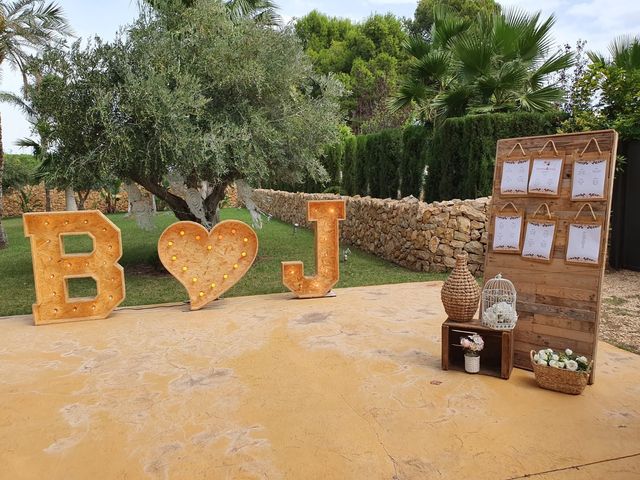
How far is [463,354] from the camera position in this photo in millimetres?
4145

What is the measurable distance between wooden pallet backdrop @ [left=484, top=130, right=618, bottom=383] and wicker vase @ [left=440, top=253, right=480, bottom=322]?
1.12 ft

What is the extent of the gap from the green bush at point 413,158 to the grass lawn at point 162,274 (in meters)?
2.47

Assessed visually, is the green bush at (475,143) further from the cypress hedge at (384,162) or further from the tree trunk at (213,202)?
the tree trunk at (213,202)

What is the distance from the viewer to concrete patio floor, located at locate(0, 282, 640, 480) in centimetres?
269

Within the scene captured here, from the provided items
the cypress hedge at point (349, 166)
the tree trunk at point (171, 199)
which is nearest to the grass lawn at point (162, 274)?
the tree trunk at point (171, 199)

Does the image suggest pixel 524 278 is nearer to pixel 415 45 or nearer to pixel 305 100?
pixel 305 100

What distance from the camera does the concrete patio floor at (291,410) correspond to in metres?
2.69

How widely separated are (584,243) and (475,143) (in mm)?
5805

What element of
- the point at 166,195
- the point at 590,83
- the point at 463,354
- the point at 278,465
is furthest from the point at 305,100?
the point at 278,465

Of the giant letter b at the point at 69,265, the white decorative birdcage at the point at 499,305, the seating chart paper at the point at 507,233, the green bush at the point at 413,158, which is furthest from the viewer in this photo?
the green bush at the point at 413,158

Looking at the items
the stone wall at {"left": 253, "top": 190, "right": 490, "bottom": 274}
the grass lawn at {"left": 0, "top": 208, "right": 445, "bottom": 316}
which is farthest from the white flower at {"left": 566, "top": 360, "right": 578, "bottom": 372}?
the stone wall at {"left": 253, "top": 190, "right": 490, "bottom": 274}

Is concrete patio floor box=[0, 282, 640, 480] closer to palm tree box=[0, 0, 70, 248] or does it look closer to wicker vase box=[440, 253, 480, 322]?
wicker vase box=[440, 253, 480, 322]

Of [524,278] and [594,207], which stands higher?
[594,207]

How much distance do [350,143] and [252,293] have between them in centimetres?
964
